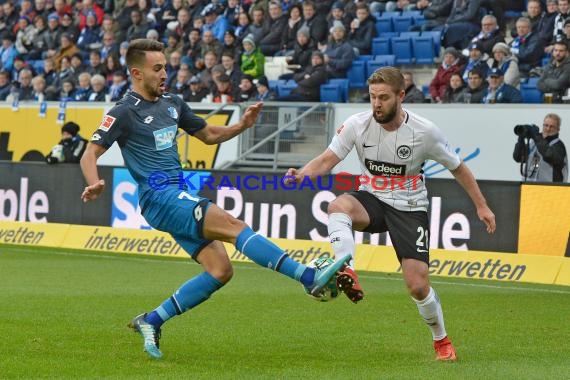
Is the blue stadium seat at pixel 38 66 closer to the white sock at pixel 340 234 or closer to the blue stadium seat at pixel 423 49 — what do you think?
the blue stadium seat at pixel 423 49

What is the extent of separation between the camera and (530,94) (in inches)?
805

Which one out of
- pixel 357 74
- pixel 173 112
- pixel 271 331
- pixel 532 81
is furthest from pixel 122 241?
pixel 173 112

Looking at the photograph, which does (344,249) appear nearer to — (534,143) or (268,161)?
(534,143)

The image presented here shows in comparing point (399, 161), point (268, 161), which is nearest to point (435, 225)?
point (268, 161)

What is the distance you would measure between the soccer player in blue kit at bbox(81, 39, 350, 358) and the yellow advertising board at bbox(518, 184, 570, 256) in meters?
8.23

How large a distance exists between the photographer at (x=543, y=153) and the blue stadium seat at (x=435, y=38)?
203 inches

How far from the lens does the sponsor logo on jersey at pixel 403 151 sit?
8.93 meters

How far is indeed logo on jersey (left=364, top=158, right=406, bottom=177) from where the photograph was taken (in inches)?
354

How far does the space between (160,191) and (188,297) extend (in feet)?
2.74

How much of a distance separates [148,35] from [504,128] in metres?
10.6

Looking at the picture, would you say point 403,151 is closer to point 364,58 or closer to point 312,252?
point 312,252

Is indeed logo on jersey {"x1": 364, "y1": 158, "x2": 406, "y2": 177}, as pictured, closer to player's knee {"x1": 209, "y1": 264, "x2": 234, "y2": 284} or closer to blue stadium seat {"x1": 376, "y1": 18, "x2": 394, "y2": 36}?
player's knee {"x1": 209, "y1": 264, "x2": 234, "y2": 284}

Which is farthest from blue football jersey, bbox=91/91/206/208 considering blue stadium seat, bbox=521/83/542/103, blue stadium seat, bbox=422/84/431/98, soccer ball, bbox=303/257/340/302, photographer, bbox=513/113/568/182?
blue stadium seat, bbox=422/84/431/98

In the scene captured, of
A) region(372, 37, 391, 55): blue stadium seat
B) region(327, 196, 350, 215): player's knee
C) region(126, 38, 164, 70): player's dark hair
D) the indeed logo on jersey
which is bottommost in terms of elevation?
region(327, 196, 350, 215): player's knee
